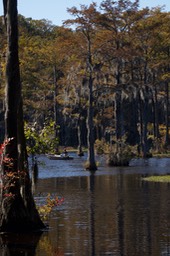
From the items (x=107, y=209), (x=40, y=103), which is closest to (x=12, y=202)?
(x=107, y=209)

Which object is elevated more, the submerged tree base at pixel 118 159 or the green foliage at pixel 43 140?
the green foliage at pixel 43 140

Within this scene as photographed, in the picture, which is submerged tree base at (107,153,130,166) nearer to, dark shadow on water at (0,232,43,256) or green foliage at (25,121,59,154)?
green foliage at (25,121,59,154)

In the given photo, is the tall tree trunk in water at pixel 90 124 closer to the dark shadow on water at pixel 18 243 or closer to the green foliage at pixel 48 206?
the green foliage at pixel 48 206

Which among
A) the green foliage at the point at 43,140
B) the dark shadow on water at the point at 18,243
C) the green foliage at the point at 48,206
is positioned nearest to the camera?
the dark shadow on water at the point at 18,243

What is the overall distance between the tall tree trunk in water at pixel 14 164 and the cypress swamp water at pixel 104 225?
53 cm

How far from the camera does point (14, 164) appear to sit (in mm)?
19516

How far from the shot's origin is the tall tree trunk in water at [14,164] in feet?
62.3

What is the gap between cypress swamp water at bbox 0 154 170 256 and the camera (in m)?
17.1

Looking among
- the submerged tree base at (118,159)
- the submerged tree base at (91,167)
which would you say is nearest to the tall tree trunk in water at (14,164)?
the submerged tree base at (91,167)

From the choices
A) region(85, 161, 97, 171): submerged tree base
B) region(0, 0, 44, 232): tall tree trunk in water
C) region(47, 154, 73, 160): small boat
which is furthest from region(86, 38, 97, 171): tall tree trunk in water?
region(0, 0, 44, 232): tall tree trunk in water

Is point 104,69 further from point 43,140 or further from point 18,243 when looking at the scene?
point 18,243

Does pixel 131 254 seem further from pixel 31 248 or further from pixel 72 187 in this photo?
pixel 72 187

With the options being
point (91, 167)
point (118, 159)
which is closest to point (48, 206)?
point (91, 167)

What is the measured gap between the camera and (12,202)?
19.0 metres
